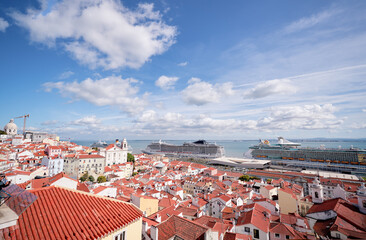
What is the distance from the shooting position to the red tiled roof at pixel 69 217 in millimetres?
3463

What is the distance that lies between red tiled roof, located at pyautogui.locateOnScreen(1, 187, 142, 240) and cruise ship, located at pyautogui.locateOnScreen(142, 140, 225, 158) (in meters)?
107

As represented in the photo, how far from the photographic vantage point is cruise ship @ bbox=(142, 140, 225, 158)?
11300 cm

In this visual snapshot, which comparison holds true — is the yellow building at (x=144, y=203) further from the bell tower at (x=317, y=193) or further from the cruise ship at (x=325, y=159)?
the cruise ship at (x=325, y=159)

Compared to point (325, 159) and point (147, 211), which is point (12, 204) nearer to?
point (147, 211)

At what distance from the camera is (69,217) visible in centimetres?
405

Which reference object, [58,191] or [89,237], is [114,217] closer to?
[89,237]

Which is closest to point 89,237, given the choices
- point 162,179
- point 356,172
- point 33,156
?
point 162,179

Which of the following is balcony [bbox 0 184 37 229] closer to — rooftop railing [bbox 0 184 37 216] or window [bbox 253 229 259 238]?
rooftop railing [bbox 0 184 37 216]

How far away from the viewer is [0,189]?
2.84 m

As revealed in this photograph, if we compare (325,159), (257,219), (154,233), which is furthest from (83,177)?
(325,159)

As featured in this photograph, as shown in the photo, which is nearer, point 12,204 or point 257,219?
point 12,204

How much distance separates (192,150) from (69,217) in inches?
4726

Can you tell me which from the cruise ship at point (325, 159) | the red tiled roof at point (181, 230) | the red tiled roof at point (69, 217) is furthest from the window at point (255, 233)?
the cruise ship at point (325, 159)

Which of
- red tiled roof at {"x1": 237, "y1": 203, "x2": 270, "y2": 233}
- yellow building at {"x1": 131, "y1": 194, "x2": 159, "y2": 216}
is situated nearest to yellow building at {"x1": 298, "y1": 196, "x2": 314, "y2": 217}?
red tiled roof at {"x1": 237, "y1": 203, "x2": 270, "y2": 233}
